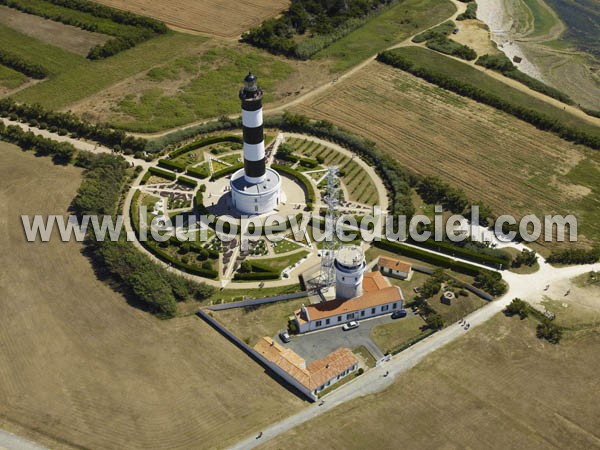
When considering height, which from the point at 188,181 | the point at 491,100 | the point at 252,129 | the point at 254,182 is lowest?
the point at 188,181

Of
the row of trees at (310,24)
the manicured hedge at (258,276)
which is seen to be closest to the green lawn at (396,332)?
the manicured hedge at (258,276)

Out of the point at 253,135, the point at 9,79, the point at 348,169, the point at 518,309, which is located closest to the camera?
the point at 518,309

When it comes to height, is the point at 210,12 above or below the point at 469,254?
above

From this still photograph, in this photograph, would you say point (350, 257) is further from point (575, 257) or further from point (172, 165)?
point (172, 165)

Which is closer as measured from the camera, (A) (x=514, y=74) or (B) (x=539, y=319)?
(B) (x=539, y=319)

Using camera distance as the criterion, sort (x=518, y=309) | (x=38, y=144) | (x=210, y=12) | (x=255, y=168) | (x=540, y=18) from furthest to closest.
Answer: (x=540, y=18), (x=210, y=12), (x=38, y=144), (x=255, y=168), (x=518, y=309)

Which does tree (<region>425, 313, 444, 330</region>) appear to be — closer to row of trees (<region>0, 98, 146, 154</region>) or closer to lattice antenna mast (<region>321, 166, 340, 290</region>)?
lattice antenna mast (<region>321, 166, 340, 290</region>)

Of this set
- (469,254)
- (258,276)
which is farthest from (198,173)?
(469,254)

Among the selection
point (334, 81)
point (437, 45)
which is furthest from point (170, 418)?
point (437, 45)

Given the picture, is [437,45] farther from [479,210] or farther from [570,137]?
[479,210]
